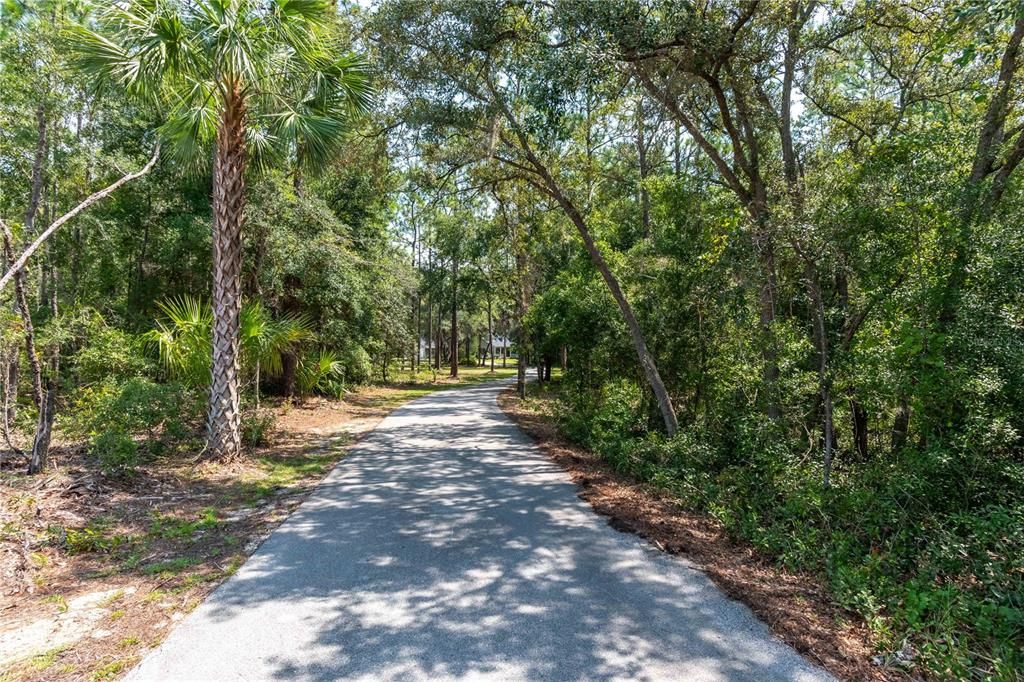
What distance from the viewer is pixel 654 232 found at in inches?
340

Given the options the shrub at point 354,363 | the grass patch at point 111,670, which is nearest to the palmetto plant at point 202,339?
the grass patch at point 111,670

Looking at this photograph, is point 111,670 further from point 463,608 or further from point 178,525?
point 178,525

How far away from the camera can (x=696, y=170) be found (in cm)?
838

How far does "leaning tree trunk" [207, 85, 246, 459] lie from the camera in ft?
24.8

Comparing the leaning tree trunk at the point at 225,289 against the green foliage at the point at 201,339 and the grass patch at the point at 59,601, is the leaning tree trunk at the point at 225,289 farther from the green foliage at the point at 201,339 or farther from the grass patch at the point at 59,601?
the grass patch at the point at 59,601

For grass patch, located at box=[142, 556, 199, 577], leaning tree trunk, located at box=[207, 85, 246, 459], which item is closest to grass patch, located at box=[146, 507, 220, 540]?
grass patch, located at box=[142, 556, 199, 577]

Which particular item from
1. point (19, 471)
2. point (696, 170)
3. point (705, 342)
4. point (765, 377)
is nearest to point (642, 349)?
point (705, 342)

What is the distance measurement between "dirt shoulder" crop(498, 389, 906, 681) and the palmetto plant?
5.27 m

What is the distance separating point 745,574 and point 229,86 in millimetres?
8662

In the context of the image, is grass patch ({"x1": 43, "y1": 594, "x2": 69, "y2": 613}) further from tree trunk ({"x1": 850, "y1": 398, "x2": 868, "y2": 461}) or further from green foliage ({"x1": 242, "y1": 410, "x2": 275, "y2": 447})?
tree trunk ({"x1": 850, "y1": 398, "x2": 868, "y2": 461})

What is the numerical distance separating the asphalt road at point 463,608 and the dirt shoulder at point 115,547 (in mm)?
277

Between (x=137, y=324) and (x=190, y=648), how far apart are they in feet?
37.9

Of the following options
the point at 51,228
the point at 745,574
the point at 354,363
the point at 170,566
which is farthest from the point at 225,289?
the point at 354,363

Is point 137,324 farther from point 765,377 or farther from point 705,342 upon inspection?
point 765,377
